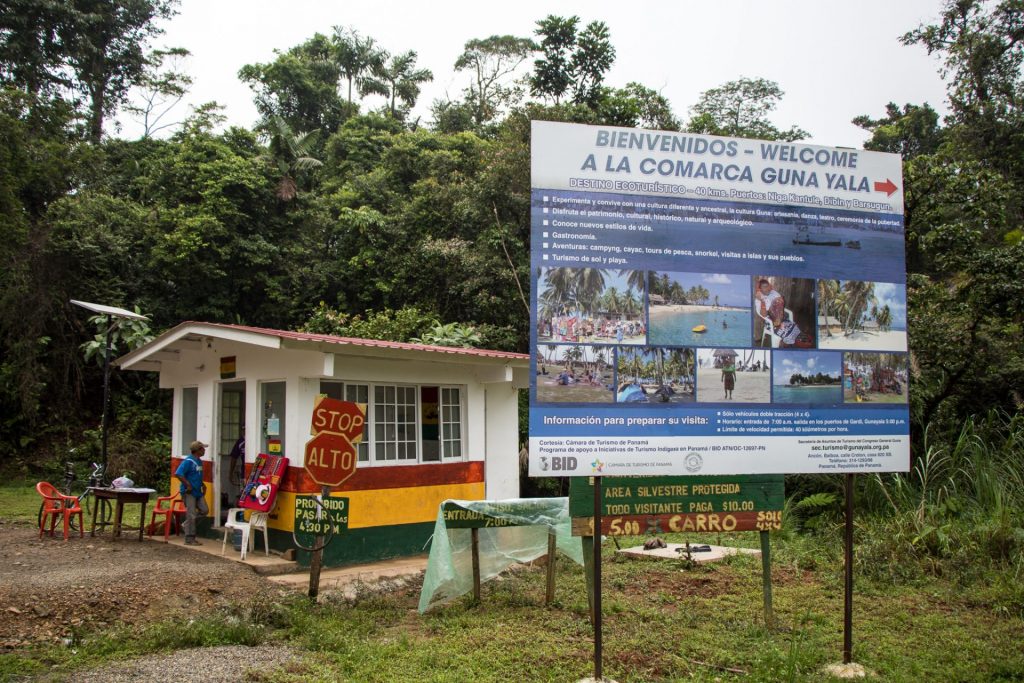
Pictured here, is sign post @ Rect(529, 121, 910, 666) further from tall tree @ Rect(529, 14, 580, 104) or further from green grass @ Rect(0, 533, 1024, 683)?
tall tree @ Rect(529, 14, 580, 104)

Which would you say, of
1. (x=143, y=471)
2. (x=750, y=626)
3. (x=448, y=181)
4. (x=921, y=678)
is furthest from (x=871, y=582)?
(x=448, y=181)

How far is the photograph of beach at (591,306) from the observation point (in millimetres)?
4941

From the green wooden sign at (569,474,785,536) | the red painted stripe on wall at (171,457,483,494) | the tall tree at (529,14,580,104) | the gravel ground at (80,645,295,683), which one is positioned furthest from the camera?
the tall tree at (529,14,580,104)

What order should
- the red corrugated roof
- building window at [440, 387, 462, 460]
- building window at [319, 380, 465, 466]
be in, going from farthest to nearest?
building window at [440, 387, 462, 460]
building window at [319, 380, 465, 466]
the red corrugated roof

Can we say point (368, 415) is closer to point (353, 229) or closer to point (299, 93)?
point (353, 229)

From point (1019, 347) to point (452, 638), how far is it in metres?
12.2

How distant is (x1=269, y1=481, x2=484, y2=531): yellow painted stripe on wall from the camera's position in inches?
384

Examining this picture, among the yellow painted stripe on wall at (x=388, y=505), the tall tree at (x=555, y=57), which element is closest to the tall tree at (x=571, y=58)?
the tall tree at (x=555, y=57)

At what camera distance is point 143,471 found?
18.1m

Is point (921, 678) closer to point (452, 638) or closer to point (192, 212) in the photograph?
point (452, 638)

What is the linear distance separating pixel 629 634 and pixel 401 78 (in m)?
36.6

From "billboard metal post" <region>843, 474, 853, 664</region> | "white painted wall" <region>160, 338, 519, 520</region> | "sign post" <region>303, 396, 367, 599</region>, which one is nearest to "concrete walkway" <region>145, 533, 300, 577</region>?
"white painted wall" <region>160, 338, 519, 520</region>

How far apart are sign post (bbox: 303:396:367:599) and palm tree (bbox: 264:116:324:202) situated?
19.2 m

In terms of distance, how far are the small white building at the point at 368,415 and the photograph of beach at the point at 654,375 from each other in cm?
491
